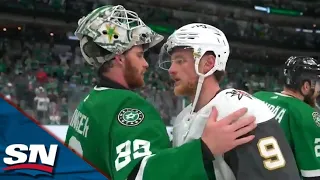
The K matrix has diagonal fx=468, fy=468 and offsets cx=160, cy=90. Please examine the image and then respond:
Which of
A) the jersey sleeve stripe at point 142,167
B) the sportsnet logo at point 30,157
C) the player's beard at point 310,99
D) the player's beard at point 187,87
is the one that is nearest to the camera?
the sportsnet logo at point 30,157

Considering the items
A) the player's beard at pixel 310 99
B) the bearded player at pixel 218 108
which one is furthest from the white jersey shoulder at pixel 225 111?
the player's beard at pixel 310 99

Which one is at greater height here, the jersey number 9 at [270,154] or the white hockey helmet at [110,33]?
the white hockey helmet at [110,33]

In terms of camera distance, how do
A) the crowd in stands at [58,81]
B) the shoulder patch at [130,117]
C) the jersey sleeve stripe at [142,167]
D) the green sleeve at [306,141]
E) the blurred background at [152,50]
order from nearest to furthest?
the jersey sleeve stripe at [142,167]
the shoulder patch at [130,117]
the green sleeve at [306,141]
the crowd in stands at [58,81]
the blurred background at [152,50]

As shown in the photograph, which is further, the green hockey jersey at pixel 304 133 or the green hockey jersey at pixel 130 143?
the green hockey jersey at pixel 304 133

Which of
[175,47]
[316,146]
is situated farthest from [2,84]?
[175,47]

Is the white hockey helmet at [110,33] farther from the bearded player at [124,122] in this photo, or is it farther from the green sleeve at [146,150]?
the green sleeve at [146,150]

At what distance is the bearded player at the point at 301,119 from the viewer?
216cm

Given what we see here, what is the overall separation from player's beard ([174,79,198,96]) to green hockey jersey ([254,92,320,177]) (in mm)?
1019

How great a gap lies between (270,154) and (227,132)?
0.15 metres

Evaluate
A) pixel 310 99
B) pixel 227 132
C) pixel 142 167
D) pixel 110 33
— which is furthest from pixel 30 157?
pixel 310 99

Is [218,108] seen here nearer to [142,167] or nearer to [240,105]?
[240,105]

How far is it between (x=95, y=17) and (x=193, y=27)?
30cm

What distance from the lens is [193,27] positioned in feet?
4.19

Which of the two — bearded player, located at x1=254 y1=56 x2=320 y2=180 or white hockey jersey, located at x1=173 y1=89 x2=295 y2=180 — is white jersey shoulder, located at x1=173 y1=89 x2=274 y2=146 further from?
bearded player, located at x1=254 y1=56 x2=320 y2=180
